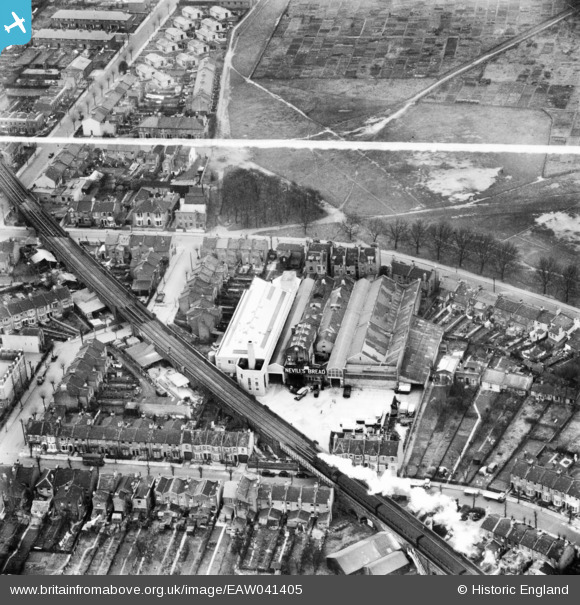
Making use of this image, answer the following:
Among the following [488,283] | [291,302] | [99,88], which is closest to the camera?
[291,302]

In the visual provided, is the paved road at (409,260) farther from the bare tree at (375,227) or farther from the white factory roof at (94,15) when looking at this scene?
the white factory roof at (94,15)

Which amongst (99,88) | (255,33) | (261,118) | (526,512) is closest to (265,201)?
(261,118)

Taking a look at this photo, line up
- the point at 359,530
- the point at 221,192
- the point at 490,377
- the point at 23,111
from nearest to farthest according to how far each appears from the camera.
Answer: the point at 359,530
the point at 490,377
the point at 221,192
the point at 23,111

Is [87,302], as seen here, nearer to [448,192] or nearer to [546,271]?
[448,192]
